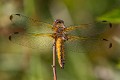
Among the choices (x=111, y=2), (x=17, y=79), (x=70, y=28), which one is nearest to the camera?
(x=70, y=28)

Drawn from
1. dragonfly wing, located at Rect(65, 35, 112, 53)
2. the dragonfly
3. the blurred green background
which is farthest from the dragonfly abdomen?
the blurred green background

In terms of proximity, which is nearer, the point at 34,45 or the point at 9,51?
the point at 34,45

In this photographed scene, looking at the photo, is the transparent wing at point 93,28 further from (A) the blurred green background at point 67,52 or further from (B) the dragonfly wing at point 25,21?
(A) the blurred green background at point 67,52

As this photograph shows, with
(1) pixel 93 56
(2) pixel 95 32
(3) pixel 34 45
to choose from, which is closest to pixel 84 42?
(2) pixel 95 32

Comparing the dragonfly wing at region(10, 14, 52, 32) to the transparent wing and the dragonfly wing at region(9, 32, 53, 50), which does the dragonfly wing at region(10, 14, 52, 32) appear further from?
the transparent wing

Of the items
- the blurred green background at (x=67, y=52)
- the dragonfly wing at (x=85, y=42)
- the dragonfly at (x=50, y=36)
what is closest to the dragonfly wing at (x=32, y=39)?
the dragonfly at (x=50, y=36)

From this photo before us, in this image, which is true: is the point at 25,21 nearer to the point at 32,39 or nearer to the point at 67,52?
the point at 32,39

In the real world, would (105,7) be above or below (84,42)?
above

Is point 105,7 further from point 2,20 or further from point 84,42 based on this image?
point 84,42

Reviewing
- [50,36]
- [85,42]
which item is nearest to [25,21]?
[50,36]
